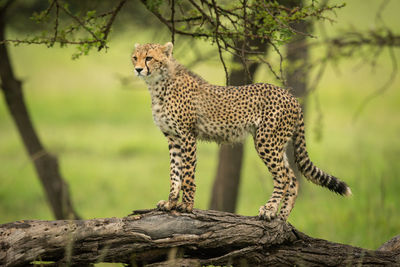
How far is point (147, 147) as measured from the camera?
1572cm

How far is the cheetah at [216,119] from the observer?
5.02 metres

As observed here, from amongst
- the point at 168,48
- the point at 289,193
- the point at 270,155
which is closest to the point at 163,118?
the point at 168,48

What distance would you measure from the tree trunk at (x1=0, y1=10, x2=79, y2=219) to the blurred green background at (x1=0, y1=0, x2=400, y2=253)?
899mm

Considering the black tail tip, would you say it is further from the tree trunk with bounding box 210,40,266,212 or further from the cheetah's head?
the tree trunk with bounding box 210,40,266,212

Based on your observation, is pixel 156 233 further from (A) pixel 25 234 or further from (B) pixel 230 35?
(B) pixel 230 35

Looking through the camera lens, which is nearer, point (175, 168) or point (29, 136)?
point (175, 168)

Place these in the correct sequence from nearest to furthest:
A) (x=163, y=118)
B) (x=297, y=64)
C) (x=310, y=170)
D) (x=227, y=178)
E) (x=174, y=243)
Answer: (x=174, y=243)
(x=163, y=118)
(x=310, y=170)
(x=297, y=64)
(x=227, y=178)

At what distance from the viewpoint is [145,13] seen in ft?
30.9

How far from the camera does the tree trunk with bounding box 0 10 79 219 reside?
7.61m

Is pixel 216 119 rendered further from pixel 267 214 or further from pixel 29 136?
pixel 29 136

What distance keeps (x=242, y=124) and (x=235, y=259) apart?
119cm

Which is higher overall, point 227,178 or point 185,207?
point 227,178

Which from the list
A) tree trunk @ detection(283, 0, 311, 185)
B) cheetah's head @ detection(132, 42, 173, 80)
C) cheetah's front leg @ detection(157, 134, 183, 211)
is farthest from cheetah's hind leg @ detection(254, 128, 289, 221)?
cheetah's head @ detection(132, 42, 173, 80)

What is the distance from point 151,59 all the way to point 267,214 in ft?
5.54
